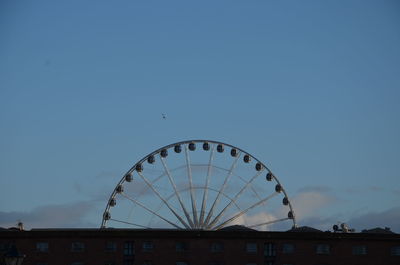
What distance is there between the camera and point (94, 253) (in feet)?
380

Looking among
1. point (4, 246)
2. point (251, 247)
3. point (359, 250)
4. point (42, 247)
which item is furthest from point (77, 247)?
point (359, 250)

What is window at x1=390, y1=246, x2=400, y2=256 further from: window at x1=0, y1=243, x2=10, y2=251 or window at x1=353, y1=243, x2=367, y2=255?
window at x1=0, y1=243, x2=10, y2=251

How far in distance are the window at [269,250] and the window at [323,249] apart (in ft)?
18.1

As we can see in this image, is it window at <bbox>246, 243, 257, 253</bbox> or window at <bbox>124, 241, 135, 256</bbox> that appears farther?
window at <bbox>246, 243, 257, 253</bbox>

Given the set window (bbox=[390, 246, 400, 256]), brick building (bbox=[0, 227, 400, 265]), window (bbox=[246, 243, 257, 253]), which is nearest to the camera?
brick building (bbox=[0, 227, 400, 265])

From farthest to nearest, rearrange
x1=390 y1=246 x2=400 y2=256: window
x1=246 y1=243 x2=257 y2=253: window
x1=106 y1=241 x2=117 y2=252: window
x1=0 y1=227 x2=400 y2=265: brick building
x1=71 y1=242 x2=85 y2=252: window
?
x1=390 y1=246 x2=400 y2=256: window < x1=246 y1=243 x2=257 y2=253: window < x1=106 y1=241 x2=117 y2=252: window < x1=71 y1=242 x2=85 y2=252: window < x1=0 y1=227 x2=400 y2=265: brick building

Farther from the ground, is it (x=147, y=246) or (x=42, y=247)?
(x=147, y=246)

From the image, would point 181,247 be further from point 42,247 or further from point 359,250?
point 359,250

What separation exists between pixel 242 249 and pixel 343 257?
13094 mm

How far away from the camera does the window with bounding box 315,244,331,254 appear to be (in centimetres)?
11844

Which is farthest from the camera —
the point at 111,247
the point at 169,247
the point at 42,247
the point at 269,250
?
the point at 269,250

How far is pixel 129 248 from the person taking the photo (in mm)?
116312

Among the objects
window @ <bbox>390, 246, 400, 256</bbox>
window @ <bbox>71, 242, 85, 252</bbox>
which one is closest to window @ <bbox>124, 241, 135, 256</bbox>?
window @ <bbox>71, 242, 85, 252</bbox>

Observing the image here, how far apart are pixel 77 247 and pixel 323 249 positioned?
3082 cm
